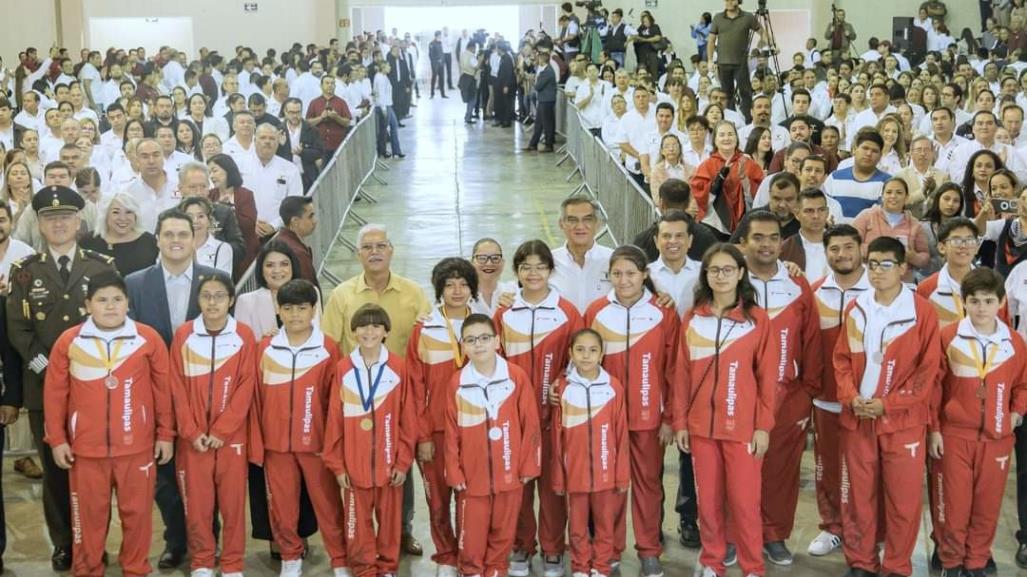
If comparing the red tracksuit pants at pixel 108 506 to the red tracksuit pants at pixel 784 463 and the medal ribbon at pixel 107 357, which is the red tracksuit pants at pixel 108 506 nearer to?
the medal ribbon at pixel 107 357

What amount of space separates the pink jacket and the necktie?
4873 mm

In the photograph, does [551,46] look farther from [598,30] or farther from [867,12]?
[867,12]

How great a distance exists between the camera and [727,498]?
687 centimetres

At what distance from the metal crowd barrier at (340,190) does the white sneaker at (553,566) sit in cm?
300

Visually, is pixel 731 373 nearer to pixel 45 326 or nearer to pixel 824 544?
pixel 824 544

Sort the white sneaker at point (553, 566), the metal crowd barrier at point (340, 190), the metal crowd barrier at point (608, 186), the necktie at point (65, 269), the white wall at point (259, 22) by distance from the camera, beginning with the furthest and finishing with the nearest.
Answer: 1. the white wall at point (259, 22)
2. the metal crowd barrier at point (340, 190)
3. the metal crowd barrier at point (608, 186)
4. the necktie at point (65, 269)
5. the white sneaker at point (553, 566)

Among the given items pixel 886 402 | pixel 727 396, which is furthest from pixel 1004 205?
pixel 727 396

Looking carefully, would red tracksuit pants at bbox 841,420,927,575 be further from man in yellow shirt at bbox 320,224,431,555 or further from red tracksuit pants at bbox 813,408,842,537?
man in yellow shirt at bbox 320,224,431,555

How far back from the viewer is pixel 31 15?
1276 inches

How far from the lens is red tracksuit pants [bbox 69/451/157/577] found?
6.74m

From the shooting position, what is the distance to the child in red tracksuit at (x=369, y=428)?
265 inches

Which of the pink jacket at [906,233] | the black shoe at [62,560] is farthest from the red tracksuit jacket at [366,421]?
the pink jacket at [906,233]

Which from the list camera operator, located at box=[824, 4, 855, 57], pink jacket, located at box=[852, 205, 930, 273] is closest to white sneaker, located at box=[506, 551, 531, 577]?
pink jacket, located at box=[852, 205, 930, 273]

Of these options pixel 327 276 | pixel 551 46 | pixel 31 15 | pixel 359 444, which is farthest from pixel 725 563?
pixel 31 15
